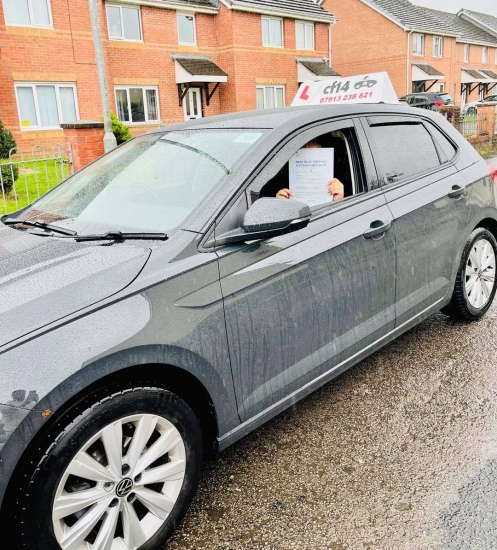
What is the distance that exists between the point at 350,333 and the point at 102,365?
1.49 m

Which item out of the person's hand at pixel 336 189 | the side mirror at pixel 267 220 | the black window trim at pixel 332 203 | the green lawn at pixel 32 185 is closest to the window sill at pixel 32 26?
Answer: the green lawn at pixel 32 185

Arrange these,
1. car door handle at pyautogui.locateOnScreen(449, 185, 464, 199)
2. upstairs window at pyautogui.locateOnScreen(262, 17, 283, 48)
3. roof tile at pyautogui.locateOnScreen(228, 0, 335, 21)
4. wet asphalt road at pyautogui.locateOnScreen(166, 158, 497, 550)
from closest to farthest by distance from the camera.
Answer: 1. wet asphalt road at pyautogui.locateOnScreen(166, 158, 497, 550)
2. car door handle at pyautogui.locateOnScreen(449, 185, 464, 199)
3. roof tile at pyautogui.locateOnScreen(228, 0, 335, 21)
4. upstairs window at pyautogui.locateOnScreen(262, 17, 283, 48)

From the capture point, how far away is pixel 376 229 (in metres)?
3.01

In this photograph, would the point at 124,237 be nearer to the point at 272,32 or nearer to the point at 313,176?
the point at 313,176

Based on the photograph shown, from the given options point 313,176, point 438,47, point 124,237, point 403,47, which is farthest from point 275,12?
point 124,237

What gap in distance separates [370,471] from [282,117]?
186 centimetres

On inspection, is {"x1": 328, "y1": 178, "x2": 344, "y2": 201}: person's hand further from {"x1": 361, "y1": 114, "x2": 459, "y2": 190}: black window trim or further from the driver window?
{"x1": 361, "y1": 114, "x2": 459, "y2": 190}: black window trim

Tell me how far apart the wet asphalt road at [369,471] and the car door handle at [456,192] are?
3.71ft

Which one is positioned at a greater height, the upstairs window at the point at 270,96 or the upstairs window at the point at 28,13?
the upstairs window at the point at 28,13

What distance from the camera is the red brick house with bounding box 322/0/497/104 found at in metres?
34.2

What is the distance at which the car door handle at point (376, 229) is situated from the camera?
297cm

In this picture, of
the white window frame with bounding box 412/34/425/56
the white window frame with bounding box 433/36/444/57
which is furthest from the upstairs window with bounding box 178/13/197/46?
the white window frame with bounding box 433/36/444/57

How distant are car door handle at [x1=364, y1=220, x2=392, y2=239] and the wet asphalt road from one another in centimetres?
103

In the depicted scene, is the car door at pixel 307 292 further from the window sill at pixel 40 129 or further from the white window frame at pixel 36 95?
the white window frame at pixel 36 95
